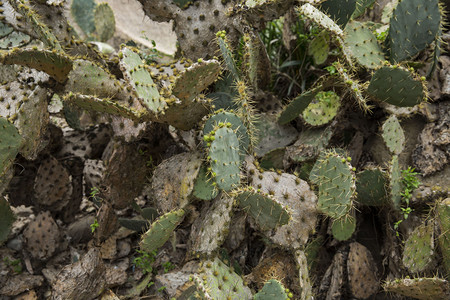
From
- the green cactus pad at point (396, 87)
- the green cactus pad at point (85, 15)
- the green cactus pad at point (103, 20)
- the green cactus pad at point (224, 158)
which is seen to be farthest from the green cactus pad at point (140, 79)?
the green cactus pad at point (85, 15)

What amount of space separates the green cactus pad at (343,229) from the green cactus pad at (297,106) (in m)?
0.56

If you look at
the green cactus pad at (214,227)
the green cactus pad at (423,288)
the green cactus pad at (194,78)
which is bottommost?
the green cactus pad at (423,288)

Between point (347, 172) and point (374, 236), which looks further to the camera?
point (374, 236)

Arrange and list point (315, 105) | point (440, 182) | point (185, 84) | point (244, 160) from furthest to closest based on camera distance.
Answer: point (315, 105), point (440, 182), point (244, 160), point (185, 84)

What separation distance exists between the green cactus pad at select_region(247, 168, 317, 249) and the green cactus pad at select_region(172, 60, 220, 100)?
1.51 feet

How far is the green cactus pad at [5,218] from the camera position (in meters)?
2.34

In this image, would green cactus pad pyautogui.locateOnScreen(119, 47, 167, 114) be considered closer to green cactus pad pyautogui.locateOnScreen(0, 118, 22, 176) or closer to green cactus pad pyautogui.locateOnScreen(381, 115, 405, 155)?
green cactus pad pyautogui.locateOnScreen(0, 118, 22, 176)

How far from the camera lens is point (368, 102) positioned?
2363mm

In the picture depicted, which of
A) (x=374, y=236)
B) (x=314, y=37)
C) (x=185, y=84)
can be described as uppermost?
(x=185, y=84)

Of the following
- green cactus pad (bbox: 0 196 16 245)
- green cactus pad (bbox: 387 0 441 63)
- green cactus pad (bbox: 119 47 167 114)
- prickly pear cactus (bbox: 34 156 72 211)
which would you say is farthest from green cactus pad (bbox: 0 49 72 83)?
green cactus pad (bbox: 387 0 441 63)

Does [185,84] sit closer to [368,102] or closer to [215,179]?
[215,179]

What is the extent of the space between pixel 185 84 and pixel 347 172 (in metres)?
0.73

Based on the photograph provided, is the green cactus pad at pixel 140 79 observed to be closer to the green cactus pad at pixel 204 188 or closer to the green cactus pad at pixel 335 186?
the green cactus pad at pixel 204 188

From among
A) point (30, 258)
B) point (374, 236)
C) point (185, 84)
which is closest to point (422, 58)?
point (374, 236)
